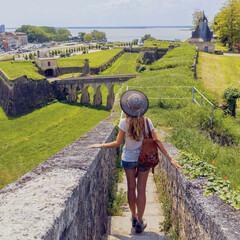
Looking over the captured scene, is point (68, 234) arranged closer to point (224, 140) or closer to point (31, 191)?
point (31, 191)

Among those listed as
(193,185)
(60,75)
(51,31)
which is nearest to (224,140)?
(193,185)

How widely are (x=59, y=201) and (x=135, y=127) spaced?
1541 mm

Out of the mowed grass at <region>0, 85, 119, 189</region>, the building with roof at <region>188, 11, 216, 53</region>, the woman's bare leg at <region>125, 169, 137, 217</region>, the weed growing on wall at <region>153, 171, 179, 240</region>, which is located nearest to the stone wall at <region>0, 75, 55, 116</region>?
the mowed grass at <region>0, 85, 119, 189</region>

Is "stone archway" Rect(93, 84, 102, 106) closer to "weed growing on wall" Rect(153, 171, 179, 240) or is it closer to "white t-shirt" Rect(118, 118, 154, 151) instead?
"weed growing on wall" Rect(153, 171, 179, 240)

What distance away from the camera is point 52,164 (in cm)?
331

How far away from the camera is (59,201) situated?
232cm

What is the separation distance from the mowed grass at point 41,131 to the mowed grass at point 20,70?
5148mm

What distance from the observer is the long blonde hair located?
361 cm

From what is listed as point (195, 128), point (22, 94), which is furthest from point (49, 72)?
point (195, 128)

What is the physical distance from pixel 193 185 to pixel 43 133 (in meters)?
25.9

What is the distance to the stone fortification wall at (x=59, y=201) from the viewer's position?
1.96m

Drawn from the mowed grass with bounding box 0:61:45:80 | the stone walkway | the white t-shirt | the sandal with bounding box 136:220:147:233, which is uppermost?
the white t-shirt

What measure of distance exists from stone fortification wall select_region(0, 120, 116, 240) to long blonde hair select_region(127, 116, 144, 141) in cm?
52

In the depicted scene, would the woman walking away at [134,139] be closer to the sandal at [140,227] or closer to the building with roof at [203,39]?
the sandal at [140,227]
